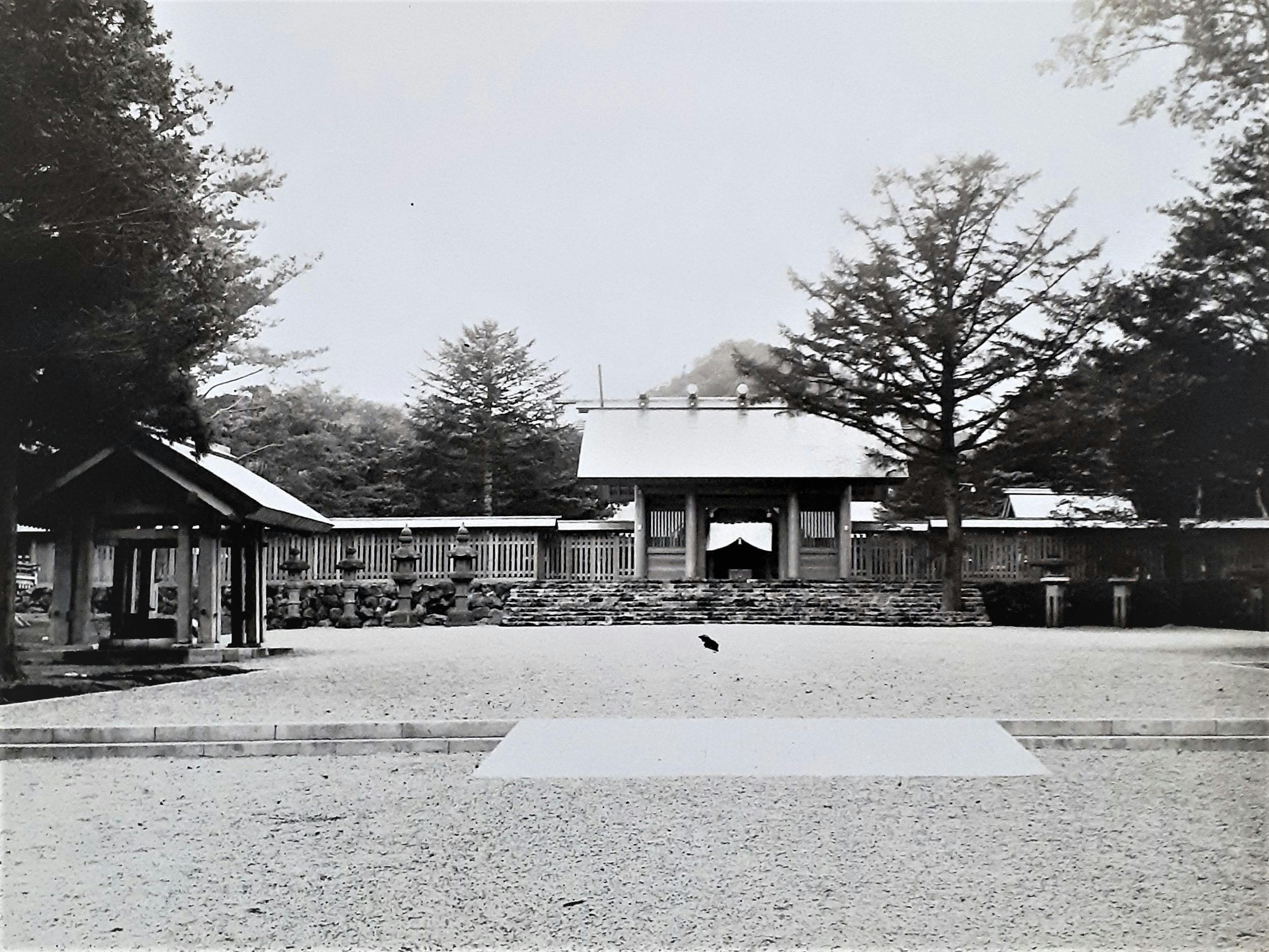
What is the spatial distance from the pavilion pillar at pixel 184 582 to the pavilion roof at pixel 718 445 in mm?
9680

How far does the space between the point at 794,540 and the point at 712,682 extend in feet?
41.2

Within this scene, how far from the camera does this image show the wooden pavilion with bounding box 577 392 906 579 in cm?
2044

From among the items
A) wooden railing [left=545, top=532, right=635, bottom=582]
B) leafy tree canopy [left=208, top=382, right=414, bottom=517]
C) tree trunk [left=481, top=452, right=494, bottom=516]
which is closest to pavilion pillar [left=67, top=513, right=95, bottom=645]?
leafy tree canopy [left=208, top=382, right=414, bottom=517]

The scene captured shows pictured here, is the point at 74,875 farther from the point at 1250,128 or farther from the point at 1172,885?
the point at 1250,128

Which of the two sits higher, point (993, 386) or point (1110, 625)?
point (993, 386)

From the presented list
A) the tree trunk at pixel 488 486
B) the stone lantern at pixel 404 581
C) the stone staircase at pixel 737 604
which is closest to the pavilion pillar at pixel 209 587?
the stone staircase at pixel 737 604

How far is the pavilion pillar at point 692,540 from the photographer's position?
2059cm

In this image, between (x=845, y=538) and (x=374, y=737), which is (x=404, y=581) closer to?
(x=845, y=538)

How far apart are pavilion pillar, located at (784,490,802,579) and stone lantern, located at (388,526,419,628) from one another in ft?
20.9

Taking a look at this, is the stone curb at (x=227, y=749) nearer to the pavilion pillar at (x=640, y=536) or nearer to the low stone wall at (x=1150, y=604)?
the low stone wall at (x=1150, y=604)

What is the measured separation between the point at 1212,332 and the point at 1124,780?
21.4 feet

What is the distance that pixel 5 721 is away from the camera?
Result: 6457 millimetres

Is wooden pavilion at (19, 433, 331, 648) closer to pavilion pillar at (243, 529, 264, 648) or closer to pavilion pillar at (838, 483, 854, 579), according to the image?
pavilion pillar at (243, 529, 264, 648)

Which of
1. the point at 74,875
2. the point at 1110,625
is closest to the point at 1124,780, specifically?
the point at 74,875
